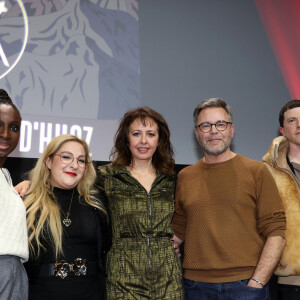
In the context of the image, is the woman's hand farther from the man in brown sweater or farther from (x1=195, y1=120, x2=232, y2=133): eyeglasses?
(x1=195, y1=120, x2=232, y2=133): eyeglasses

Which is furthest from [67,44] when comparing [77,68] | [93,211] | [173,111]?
[93,211]

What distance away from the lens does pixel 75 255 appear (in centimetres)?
234

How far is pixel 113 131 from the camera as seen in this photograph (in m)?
3.74

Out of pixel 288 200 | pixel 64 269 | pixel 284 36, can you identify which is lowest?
pixel 64 269

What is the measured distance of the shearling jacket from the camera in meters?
2.59

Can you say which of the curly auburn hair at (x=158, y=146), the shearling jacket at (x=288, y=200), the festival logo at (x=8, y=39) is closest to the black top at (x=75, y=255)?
the curly auburn hair at (x=158, y=146)

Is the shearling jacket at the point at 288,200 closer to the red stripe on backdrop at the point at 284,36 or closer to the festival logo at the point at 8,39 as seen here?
the red stripe on backdrop at the point at 284,36

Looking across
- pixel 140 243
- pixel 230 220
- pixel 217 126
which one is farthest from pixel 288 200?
pixel 140 243

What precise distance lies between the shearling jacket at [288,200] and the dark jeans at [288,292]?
0.10 meters

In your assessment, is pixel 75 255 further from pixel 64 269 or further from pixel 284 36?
pixel 284 36

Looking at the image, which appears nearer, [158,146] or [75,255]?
[75,255]

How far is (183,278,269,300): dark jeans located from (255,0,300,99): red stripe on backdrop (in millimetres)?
→ 2826

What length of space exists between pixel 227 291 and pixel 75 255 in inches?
33.1

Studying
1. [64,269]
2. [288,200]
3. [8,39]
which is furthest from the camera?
[8,39]
